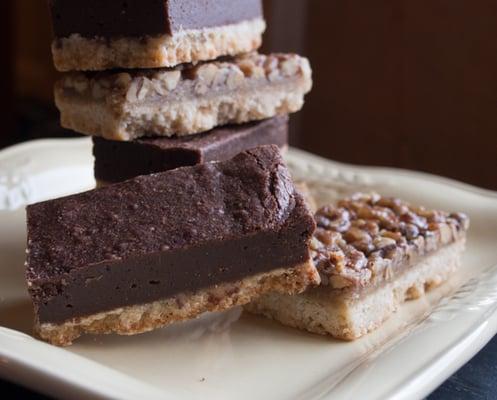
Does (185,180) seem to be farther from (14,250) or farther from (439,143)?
(439,143)

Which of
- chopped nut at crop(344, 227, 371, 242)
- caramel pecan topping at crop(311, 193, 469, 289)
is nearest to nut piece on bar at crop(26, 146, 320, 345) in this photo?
caramel pecan topping at crop(311, 193, 469, 289)

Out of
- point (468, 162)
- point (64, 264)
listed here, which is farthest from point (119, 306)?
point (468, 162)

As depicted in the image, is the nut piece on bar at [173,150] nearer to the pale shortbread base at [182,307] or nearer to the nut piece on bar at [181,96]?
the nut piece on bar at [181,96]

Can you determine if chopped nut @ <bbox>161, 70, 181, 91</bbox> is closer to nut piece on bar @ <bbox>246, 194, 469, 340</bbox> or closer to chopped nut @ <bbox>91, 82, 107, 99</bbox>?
chopped nut @ <bbox>91, 82, 107, 99</bbox>

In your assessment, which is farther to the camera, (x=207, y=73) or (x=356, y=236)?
(x=207, y=73)

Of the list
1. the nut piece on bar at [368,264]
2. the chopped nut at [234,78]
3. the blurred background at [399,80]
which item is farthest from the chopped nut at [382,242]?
the blurred background at [399,80]

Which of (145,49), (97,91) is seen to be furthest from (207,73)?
(97,91)

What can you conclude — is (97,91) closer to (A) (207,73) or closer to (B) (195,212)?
(A) (207,73)

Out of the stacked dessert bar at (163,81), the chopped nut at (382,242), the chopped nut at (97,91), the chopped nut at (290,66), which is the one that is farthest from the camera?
the chopped nut at (290,66)
